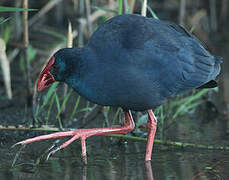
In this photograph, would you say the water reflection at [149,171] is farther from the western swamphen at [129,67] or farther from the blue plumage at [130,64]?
the blue plumage at [130,64]

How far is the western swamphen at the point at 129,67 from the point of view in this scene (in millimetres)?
2998

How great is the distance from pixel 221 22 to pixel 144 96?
4.62m

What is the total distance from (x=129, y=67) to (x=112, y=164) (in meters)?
0.60

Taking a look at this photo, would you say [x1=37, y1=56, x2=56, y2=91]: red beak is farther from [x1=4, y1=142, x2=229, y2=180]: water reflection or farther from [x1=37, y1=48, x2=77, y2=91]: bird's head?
[x1=4, y1=142, x2=229, y2=180]: water reflection

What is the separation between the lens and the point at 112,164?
10.2 feet

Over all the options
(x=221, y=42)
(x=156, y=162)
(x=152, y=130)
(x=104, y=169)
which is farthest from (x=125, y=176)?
(x=221, y=42)

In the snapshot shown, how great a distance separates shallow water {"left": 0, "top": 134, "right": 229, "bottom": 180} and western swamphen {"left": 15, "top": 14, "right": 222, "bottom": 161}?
12cm

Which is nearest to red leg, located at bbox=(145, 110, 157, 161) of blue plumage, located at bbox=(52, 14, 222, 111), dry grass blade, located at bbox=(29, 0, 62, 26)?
blue plumage, located at bbox=(52, 14, 222, 111)

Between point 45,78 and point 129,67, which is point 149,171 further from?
point 45,78

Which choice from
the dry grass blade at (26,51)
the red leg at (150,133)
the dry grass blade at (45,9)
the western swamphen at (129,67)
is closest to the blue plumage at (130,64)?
the western swamphen at (129,67)

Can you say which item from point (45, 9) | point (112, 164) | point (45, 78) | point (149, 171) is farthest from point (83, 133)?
point (45, 9)

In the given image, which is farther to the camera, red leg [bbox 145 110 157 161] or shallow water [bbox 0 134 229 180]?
red leg [bbox 145 110 157 161]

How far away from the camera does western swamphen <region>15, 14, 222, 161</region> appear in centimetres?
300

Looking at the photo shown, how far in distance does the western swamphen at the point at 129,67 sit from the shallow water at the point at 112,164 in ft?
0.38
